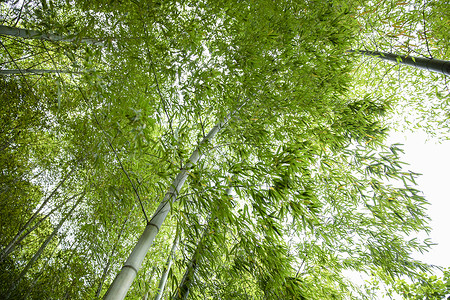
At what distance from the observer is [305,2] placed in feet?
A: 6.09

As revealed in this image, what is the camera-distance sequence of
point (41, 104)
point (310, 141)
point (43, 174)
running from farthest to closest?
point (43, 174)
point (41, 104)
point (310, 141)

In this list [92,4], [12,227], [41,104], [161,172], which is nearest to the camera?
[92,4]

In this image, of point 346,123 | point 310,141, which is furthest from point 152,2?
point 346,123

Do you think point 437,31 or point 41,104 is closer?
point 437,31

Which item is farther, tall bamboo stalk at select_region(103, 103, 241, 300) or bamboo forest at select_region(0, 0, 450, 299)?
bamboo forest at select_region(0, 0, 450, 299)

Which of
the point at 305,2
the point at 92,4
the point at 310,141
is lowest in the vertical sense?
the point at 92,4

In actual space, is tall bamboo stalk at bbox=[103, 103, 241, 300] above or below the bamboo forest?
below

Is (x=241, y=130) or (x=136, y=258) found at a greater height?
(x=241, y=130)

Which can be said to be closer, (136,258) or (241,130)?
(136,258)

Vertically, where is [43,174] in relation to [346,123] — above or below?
below

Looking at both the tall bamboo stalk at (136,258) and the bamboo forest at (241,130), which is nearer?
the tall bamboo stalk at (136,258)

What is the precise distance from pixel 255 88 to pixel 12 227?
4842mm

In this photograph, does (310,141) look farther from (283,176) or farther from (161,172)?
(161,172)

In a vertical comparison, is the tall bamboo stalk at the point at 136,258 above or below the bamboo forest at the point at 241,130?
below
